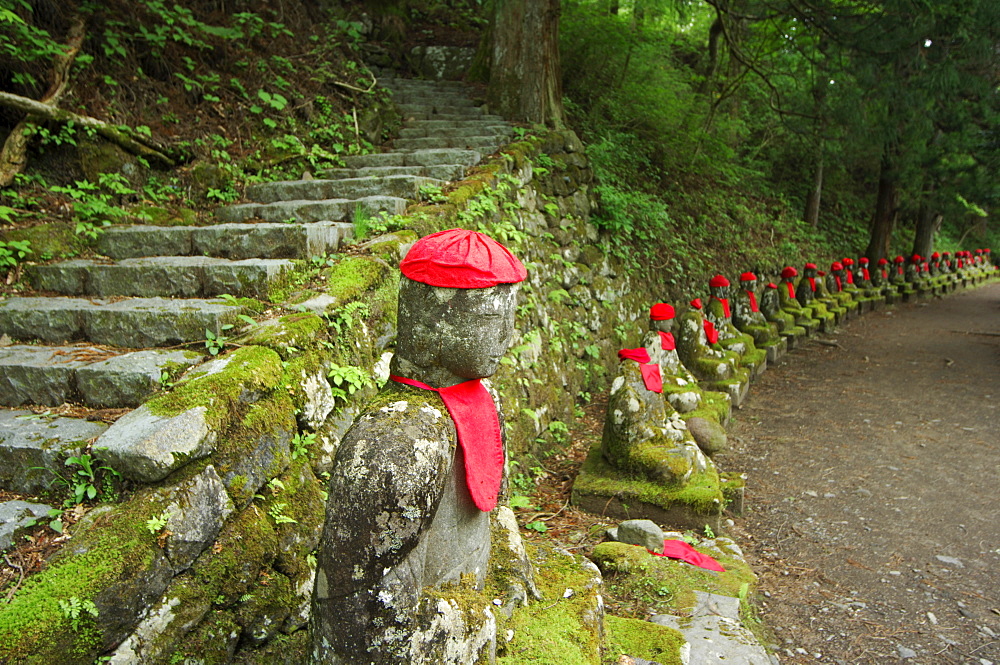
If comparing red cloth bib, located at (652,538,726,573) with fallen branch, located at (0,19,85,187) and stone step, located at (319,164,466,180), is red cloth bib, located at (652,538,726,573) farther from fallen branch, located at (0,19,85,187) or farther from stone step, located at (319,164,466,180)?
fallen branch, located at (0,19,85,187)

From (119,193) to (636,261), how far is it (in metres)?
6.74

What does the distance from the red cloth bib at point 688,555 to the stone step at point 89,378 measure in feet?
10.3

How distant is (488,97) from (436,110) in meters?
0.83

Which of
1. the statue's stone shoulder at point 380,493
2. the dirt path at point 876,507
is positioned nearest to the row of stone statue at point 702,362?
the dirt path at point 876,507

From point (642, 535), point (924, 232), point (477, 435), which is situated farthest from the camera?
point (924, 232)

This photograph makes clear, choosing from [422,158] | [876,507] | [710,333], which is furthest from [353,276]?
[710,333]

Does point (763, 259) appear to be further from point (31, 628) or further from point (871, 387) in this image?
point (31, 628)

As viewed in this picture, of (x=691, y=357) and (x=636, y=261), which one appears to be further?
(x=636, y=261)

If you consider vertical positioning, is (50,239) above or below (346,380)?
above

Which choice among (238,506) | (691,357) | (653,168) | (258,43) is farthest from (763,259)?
(238,506)

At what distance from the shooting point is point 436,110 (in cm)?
894

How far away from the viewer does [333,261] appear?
13.3 ft

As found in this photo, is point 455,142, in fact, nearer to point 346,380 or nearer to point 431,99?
point 431,99

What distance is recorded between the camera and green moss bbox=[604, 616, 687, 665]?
2438mm
